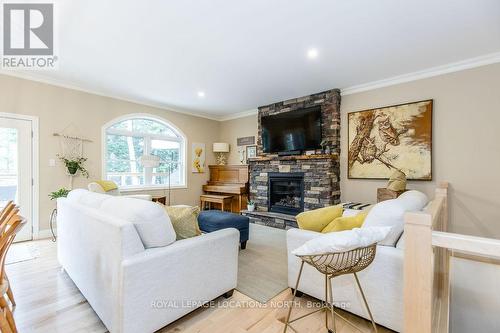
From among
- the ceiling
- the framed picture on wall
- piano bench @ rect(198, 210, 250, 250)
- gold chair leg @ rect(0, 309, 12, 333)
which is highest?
the ceiling

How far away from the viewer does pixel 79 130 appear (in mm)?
4270

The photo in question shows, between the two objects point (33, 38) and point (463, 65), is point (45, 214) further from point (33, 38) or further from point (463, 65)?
point (463, 65)

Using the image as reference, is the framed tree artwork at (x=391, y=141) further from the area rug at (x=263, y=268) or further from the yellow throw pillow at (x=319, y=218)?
the yellow throw pillow at (x=319, y=218)

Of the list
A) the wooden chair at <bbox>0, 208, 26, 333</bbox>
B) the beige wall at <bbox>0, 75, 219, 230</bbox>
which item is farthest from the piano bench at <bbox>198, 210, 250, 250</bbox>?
the beige wall at <bbox>0, 75, 219, 230</bbox>

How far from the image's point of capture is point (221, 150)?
634 cm

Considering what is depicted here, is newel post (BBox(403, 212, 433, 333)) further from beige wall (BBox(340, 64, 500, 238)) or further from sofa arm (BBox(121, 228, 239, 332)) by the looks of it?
beige wall (BBox(340, 64, 500, 238))

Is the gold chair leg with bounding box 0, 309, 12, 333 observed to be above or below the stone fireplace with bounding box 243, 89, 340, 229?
below

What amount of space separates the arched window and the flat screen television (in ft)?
7.12

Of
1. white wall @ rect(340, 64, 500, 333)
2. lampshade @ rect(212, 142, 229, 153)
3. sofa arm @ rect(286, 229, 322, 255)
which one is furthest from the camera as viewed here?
lampshade @ rect(212, 142, 229, 153)

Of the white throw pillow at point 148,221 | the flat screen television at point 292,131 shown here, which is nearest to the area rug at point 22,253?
the white throw pillow at point 148,221

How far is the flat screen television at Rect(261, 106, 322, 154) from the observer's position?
4594mm

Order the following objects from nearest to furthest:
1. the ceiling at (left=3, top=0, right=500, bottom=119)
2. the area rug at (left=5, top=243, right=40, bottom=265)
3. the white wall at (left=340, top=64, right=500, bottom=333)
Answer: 1. the ceiling at (left=3, top=0, right=500, bottom=119)
2. the area rug at (left=5, top=243, right=40, bottom=265)
3. the white wall at (left=340, top=64, right=500, bottom=333)

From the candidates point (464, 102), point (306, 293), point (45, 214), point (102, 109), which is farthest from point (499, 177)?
point (45, 214)

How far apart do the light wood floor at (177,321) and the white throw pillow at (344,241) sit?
770 mm
